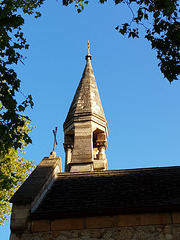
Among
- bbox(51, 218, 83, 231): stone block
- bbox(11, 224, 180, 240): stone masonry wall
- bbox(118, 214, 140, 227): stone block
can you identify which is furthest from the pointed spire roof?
bbox(11, 224, 180, 240): stone masonry wall

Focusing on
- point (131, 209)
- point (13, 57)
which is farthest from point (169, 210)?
point (13, 57)

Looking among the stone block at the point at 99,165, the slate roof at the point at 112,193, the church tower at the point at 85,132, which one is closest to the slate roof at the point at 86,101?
the church tower at the point at 85,132

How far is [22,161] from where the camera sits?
1617 cm

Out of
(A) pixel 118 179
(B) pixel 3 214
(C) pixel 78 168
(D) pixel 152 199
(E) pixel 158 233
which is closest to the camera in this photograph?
(E) pixel 158 233

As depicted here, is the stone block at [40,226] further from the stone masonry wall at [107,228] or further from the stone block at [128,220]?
the stone block at [128,220]

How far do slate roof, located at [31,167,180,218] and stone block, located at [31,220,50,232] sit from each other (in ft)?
0.41

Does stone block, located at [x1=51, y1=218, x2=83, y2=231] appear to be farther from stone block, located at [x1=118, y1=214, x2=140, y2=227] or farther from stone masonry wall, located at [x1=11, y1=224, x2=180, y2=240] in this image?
stone block, located at [x1=118, y1=214, x2=140, y2=227]

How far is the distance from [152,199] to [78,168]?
4292mm

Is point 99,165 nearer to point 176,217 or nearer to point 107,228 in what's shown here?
point 107,228

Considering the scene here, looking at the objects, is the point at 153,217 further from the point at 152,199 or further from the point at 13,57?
the point at 13,57

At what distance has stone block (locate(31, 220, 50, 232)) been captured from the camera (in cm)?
602

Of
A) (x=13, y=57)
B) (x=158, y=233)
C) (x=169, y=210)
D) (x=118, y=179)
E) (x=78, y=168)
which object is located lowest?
(x=158, y=233)

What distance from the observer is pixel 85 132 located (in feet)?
37.7

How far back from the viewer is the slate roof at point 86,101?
12214 millimetres
